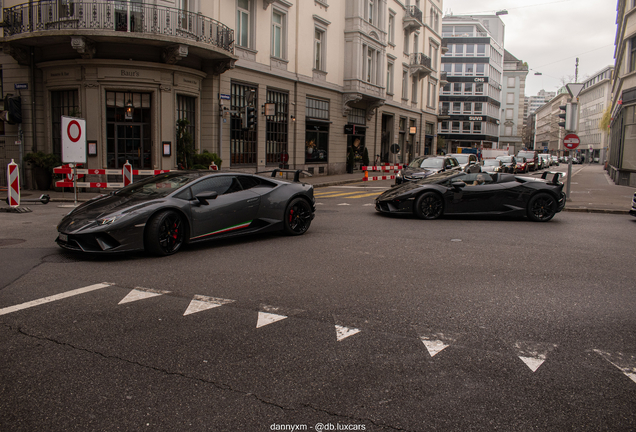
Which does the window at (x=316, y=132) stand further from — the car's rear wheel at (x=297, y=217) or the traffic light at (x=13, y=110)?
the car's rear wheel at (x=297, y=217)

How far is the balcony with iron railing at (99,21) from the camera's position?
55.6 feet

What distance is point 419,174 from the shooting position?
20328 mm

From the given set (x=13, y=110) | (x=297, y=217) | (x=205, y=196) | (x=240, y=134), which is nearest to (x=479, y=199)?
(x=297, y=217)

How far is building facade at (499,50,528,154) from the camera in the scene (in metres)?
107

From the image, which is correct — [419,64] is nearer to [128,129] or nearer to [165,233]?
[128,129]

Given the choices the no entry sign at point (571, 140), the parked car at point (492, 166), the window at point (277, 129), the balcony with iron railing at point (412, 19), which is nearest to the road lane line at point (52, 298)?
the no entry sign at point (571, 140)

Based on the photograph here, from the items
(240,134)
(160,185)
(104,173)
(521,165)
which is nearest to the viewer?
(160,185)

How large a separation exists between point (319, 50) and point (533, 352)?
89.4 feet

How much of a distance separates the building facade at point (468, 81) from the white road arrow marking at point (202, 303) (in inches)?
3278

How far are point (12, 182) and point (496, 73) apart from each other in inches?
3617

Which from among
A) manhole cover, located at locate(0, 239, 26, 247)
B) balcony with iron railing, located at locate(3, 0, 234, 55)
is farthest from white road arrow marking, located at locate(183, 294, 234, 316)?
balcony with iron railing, located at locate(3, 0, 234, 55)

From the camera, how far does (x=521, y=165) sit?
39.3 m

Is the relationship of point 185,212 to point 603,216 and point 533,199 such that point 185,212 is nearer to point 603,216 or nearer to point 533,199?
point 533,199

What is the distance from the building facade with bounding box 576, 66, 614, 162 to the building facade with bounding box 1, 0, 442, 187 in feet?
268
